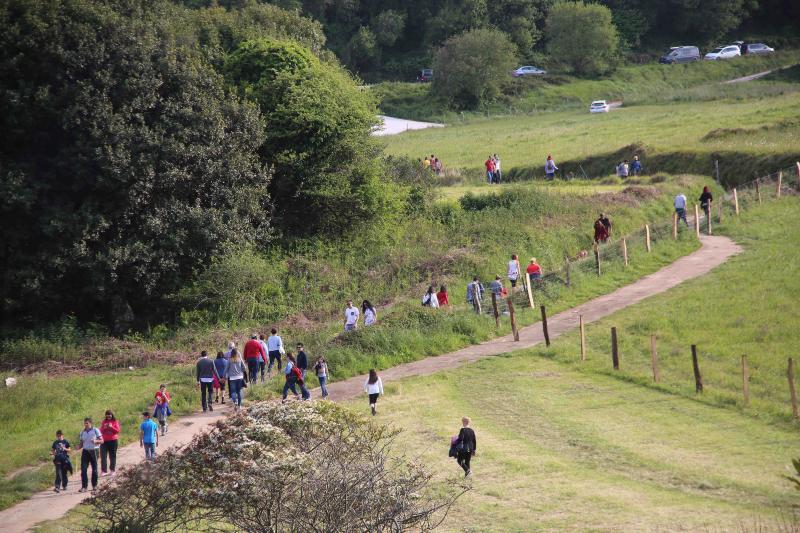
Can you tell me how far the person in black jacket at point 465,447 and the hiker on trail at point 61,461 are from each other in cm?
803

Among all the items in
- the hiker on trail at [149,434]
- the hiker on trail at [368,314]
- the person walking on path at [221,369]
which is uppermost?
the hiker on trail at [368,314]

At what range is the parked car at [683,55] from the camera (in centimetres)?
9312

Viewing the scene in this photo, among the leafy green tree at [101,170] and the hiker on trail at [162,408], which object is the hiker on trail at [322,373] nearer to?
the hiker on trail at [162,408]

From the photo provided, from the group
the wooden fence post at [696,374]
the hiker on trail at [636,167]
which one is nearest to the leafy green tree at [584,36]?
the hiker on trail at [636,167]

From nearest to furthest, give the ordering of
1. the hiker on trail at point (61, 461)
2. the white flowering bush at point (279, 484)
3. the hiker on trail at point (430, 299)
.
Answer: the white flowering bush at point (279, 484) < the hiker on trail at point (61, 461) < the hiker on trail at point (430, 299)

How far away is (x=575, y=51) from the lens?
90.7m

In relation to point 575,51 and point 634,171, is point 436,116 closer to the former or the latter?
point 575,51

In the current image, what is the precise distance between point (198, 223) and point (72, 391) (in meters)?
8.17

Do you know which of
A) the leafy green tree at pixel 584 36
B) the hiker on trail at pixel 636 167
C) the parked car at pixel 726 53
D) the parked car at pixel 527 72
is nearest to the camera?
the hiker on trail at pixel 636 167

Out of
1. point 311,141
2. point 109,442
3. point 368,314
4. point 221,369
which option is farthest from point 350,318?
point 311,141

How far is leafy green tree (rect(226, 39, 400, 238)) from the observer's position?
40.4 m

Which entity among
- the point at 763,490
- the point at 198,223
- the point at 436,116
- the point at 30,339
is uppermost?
the point at 436,116

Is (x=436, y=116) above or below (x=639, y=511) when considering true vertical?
above

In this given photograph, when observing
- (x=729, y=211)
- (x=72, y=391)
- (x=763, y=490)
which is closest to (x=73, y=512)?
(x=72, y=391)
